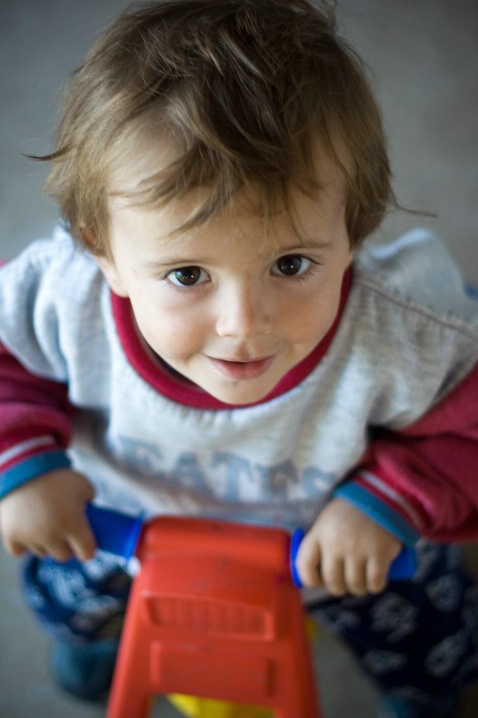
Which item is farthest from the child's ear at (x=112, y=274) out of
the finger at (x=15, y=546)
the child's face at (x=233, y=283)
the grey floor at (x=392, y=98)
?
the grey floor at (x=392, y=98)

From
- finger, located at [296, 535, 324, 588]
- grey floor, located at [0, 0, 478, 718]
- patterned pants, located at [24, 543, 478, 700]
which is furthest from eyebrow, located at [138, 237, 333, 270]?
grey floor, located at [0, 0, 478, 718]

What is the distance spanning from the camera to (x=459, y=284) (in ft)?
2.40

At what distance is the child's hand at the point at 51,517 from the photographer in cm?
64

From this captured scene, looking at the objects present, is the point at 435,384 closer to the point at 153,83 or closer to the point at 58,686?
the point at 153,83

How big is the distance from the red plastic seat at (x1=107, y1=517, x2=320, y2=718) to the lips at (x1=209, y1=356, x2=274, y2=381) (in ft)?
0.40

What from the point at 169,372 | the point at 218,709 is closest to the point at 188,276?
the point at 169,372

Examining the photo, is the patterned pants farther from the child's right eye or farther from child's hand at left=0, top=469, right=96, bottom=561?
the child's right eye

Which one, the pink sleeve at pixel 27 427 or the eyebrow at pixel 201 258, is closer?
the eyebrow at pixel 201 258

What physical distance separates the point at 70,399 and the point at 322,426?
0.23 meters

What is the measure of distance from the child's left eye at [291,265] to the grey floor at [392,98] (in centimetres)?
61

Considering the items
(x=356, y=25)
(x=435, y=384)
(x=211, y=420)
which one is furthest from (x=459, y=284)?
(x=356, y=25)

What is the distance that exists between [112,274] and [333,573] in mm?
286

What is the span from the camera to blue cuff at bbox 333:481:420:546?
645 millimetres

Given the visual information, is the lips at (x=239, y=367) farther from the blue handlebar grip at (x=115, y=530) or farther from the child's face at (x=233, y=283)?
the blue handlebar grip at (x=115, y=530)
